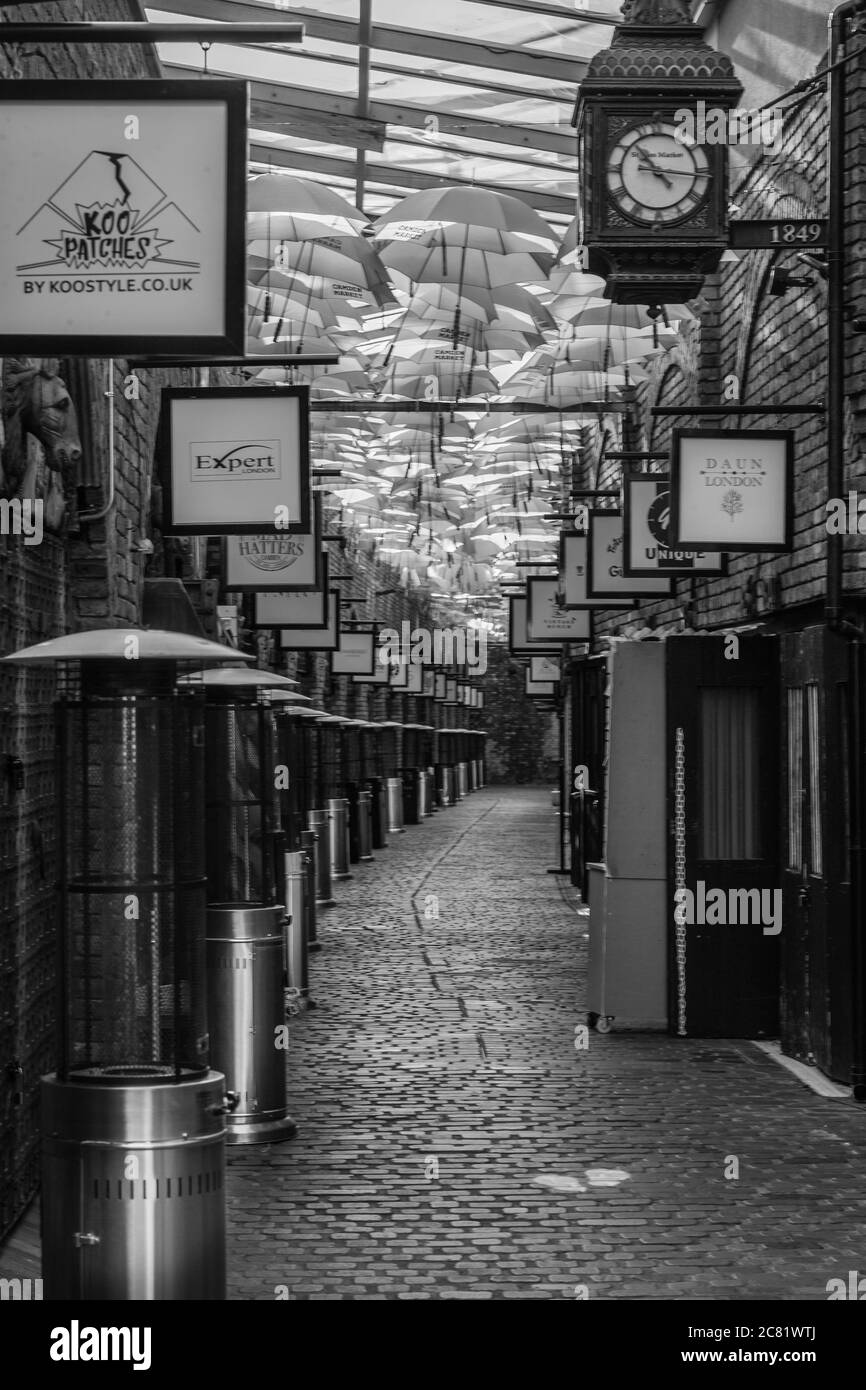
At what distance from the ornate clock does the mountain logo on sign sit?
2.99 meters

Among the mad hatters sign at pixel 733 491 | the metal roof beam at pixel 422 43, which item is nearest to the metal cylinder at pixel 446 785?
the metal roof beam at pixel 422 43

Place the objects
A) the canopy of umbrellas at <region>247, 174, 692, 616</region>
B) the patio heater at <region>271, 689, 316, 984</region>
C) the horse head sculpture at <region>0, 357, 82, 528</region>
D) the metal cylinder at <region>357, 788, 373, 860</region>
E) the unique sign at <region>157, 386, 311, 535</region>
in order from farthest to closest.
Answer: the metal cylinder at <region>357, 788, 373, 860</region> → the canopy of umbrellas at <region>247, 174, 692, 616</region> → the patio heater at <region>271, 689, 316, 984</region> → the unique sign at <region>157, 386, 311, 535</region> → the horse head sculpture at <region>0, 357, 82, 528</region>

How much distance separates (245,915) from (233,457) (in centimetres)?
255

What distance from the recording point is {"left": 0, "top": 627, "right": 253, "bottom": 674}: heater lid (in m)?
5.12

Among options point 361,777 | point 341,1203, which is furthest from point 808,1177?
point 361,777

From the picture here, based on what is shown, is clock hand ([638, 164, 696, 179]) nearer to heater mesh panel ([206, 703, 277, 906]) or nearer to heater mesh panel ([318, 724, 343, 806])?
heater mesh panel ([206, 703, 277, 906])

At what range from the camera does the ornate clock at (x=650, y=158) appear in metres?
7.74

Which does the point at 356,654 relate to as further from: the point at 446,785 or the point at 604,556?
the point at 446,785

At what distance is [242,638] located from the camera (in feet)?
58.4

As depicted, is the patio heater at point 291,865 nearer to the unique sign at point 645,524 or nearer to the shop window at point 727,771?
the shop window at point 727,771

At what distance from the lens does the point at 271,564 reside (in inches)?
506

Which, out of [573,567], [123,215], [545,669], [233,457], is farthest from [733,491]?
[545,669]

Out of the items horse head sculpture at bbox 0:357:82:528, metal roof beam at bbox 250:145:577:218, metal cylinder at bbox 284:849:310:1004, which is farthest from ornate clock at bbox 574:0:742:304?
metal roof beam at bbox 250:145:577:218

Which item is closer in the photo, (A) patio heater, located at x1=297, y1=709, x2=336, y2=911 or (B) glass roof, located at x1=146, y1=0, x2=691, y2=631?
(B) glass roof, located at x1=146, y1=0, x2=691, y2=631
